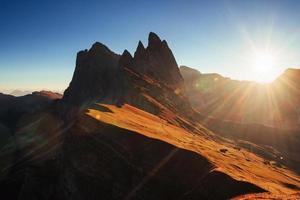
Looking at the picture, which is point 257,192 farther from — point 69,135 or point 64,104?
point 64,104

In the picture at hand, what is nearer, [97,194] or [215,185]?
[215,185]

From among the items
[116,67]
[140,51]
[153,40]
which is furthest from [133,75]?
[153,40]

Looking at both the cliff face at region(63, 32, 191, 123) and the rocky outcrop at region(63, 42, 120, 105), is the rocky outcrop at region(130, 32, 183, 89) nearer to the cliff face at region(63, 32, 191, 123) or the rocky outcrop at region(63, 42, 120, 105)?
the cliff face at region(63, 32, 191, 123)

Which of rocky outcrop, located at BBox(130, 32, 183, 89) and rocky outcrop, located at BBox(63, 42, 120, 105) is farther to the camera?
rocky outcrop, located at BBox(63, 42, 120, 105)

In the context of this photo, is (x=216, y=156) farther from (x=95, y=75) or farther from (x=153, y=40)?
(x=153, y=40)

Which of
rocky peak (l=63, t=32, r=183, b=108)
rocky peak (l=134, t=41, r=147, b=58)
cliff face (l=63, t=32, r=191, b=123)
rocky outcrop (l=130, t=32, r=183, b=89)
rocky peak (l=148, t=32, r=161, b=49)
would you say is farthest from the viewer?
rocky peak (l=148, t=32, r=161, b=49)

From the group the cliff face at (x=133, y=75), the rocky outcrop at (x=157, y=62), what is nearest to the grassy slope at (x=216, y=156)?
the cliff face at (x=133, y=75)

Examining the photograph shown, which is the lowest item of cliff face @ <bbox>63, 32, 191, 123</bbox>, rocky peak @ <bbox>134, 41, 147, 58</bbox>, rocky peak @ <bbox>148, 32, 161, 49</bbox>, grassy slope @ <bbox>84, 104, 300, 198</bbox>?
grassy slope @ <bbox>84, 104, 300, 198</bbox>

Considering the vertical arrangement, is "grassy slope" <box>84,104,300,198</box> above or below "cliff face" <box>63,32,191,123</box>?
below

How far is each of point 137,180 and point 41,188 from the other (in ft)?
152

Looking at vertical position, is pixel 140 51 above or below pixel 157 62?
above

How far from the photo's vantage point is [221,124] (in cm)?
17000

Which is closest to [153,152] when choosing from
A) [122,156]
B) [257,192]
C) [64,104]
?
[122,156]

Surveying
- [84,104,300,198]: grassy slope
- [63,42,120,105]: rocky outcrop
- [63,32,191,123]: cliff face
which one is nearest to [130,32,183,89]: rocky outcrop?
[63,32,191,123]: cliff face
